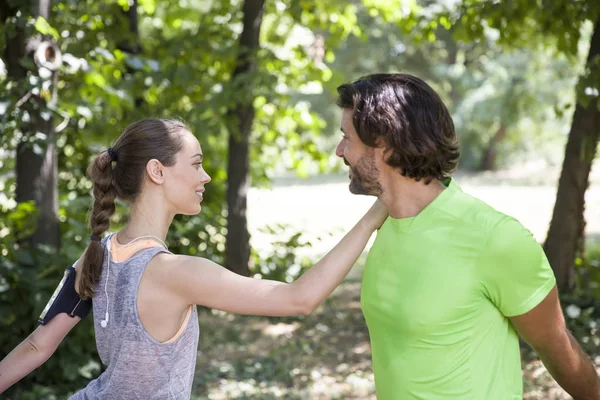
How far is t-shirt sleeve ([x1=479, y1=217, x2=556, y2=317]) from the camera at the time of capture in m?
1.88

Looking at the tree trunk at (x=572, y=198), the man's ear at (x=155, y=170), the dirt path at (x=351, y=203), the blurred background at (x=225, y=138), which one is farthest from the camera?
the dirt path at (x=351, y=203)

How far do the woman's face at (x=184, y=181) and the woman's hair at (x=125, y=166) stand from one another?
0.02 metres

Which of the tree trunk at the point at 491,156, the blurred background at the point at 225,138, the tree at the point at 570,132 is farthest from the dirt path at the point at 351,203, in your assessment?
the tree at the point at 570,132

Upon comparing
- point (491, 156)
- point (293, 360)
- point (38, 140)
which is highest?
point (38, 140)

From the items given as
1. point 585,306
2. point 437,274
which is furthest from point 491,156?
point 437,274

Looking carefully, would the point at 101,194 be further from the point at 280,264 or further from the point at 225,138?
the point at 225,138

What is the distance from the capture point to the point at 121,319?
2.18m

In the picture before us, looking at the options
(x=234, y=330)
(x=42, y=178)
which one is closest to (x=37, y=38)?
(x=42, y=178)

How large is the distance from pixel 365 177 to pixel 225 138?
7.29m

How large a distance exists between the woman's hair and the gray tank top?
12 cm

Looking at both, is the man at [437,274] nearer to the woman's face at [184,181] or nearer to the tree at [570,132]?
the woman's face at [184,181]

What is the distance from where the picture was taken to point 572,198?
6.61 meters

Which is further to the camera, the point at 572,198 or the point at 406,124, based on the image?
the point at 572,198

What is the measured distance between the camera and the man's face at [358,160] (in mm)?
2129
